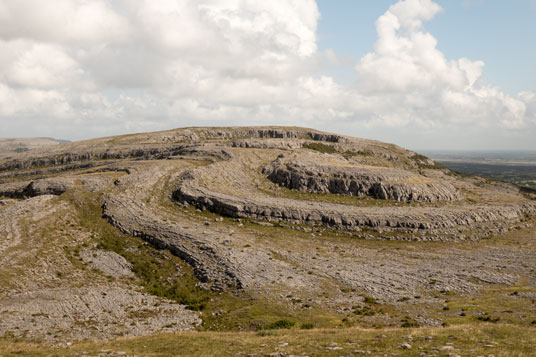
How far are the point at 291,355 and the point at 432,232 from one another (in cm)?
5188

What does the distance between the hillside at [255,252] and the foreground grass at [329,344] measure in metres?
4.01

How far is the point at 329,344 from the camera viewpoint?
21.5m

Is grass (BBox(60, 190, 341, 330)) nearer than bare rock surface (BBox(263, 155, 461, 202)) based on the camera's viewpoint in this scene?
Yes

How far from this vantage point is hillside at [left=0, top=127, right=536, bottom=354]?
32.1 m

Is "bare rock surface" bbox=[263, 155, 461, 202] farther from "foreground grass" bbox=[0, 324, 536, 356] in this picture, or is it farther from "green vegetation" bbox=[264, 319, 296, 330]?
→ "foreground grass" bbox=[0, 324, 536, 356]

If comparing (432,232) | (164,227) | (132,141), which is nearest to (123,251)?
(164,227)

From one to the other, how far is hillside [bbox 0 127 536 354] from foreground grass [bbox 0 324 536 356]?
401 centimetres

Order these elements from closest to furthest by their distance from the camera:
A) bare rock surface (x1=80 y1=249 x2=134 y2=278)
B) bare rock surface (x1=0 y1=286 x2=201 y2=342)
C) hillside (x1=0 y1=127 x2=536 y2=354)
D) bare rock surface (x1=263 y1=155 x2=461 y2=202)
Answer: bare rock surface (x1=0 y1=286 x2=201 y2=342) → hillside (x1=0 y1=127 x2=536 y2=354) → bare rock surface (x1=80 y1=249 x2=134 y2=278) → bare rock surface (x1=263 y1=155 x2=461 y2=202)

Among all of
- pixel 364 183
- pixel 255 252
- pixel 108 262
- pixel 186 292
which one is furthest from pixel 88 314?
pixel 364 183

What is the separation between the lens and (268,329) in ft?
92.5

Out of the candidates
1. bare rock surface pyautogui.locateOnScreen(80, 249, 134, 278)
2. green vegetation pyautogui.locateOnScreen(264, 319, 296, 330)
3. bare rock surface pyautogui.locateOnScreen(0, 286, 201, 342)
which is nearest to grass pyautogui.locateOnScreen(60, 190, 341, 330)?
bare rock surface pyautogui.locateOnScreen(80, 249, 134, 278)

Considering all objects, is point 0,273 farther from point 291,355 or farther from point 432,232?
point 432,232

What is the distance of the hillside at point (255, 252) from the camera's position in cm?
3212

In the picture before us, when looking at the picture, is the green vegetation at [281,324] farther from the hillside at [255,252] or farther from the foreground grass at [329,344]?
the foreground grass at [329,344]
